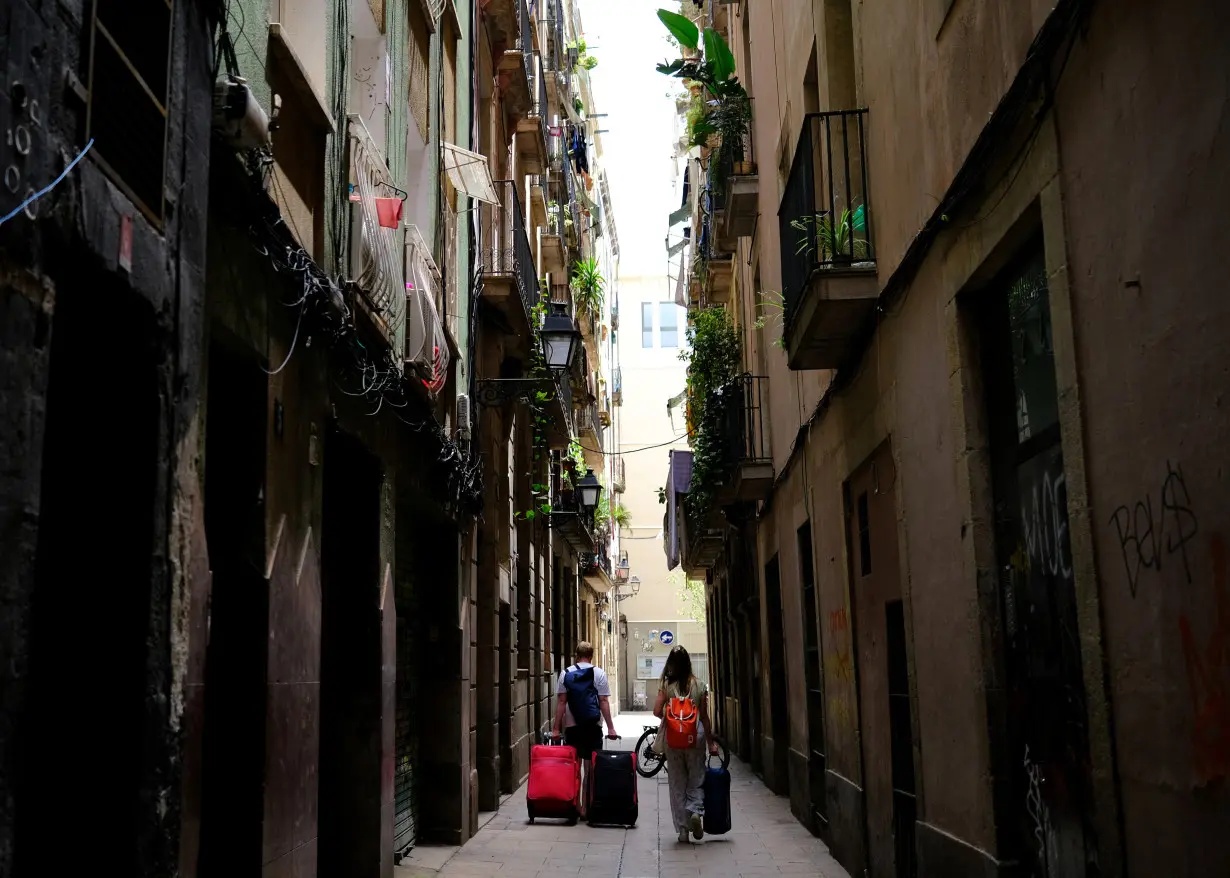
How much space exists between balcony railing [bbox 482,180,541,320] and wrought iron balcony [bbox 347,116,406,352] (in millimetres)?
5242

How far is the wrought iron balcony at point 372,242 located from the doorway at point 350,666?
1024mm

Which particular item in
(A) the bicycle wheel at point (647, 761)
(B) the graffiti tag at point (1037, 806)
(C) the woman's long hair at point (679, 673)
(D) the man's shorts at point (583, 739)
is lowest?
(A) the bicycle wheel at point (647, 761)

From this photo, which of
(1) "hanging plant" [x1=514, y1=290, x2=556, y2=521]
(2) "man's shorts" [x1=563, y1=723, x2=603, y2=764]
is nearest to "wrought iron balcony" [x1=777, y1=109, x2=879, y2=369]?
(1) "hanging plant" [x1=514, y1=290, x2=556, y2=521]

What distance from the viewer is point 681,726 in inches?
474

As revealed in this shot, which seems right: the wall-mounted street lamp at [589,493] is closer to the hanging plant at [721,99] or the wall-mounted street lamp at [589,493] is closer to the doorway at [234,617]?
the hanging plant at [721,99]

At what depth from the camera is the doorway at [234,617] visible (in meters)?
6.05

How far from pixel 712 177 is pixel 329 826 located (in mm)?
11588

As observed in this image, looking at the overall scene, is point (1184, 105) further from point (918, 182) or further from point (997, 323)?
point (918, 182)

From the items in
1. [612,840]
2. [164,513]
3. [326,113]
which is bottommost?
[612,840]

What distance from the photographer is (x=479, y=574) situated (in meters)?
14.7

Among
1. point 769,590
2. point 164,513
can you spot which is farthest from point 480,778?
point 164,513

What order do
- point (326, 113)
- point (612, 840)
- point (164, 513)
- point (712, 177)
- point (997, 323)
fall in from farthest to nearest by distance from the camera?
point (712, 177), point (612, 840), point (326, 113), point (997, 323), point (164, 513)

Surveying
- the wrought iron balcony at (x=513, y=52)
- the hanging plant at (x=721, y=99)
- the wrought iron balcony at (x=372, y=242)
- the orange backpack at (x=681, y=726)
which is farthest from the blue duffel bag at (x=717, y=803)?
the wrought iron balcony at (x=513, y=52)

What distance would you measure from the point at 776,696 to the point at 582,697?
14.3 ft
